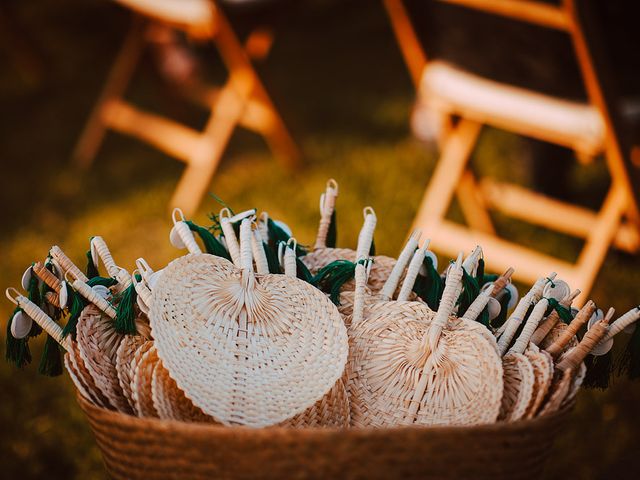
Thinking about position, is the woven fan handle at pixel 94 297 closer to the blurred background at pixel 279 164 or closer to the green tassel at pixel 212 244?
the green tassel at pixel 212 244

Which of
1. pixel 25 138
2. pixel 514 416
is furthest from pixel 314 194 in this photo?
pixel 514 416

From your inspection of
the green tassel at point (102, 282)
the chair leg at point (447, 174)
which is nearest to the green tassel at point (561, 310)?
the green tassel at point (102, 282)

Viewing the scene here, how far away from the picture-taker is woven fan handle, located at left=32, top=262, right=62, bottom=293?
2.96ft

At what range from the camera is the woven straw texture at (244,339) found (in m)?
0.84

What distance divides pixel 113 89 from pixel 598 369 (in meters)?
2.43

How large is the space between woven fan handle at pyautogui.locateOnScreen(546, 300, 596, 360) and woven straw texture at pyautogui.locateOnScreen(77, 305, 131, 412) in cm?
49

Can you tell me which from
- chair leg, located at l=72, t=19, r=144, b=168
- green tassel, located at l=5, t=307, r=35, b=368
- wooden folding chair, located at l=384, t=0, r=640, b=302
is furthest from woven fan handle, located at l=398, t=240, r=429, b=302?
chair leg, located at l=72, t=19, r=144, b=168

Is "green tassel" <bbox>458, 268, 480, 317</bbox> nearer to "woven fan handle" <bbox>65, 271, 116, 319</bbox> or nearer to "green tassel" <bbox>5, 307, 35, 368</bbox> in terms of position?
"woven fan handle" <bbox>65, 271, 116, 319</bbox>

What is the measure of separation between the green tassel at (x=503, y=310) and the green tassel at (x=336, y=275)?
20 centimetres

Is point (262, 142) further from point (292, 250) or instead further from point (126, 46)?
point (292, 250)

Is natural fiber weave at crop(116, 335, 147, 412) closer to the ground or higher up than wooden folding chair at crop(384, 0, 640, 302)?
closer to the ground

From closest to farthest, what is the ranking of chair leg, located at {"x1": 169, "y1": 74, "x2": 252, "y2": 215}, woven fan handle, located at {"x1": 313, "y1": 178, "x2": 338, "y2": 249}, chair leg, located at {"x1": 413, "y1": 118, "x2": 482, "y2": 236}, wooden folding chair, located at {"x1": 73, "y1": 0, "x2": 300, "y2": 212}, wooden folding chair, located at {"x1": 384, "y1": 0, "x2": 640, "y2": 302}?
1. woven fan handle, located at {"x1": 313, "y1": 178, "x2": 338, "y2": 249}
2. wooden folding chair, located at {"x1": 384, "y1": 0, "x2": 640, "y2": 302}
3. chair leg, located at {"x1": 413, "y1": 118, "x2": 482, "y2": 236}
4. wooden folding chair, located at {"x1": 73, "y1": 0, "x2": 300, "y2": 212}
5. chair leg, located at {"x1": 169, "y1": 74, "x2": 252, "y2": 215}

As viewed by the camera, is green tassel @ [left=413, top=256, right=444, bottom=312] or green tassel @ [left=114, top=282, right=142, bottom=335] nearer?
green tassel @ [left=114, top=282, right=142, bottom=335]

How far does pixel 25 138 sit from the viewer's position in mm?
3262
